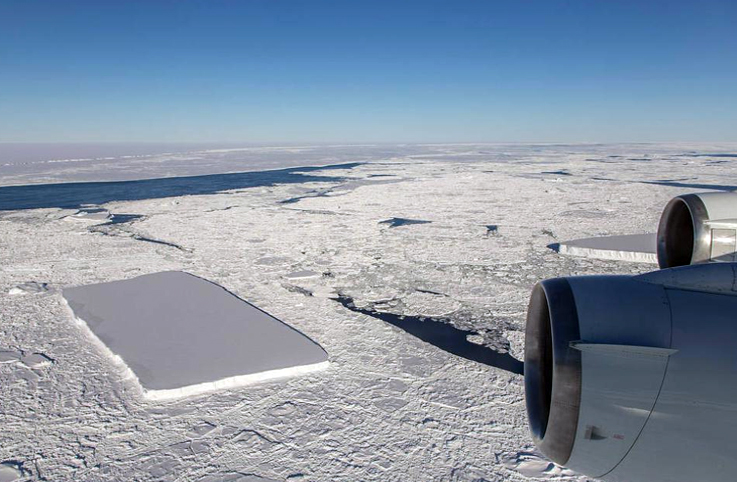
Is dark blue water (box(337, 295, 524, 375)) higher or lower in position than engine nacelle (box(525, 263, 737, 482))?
lower

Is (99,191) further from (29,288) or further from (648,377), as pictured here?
(648,377)

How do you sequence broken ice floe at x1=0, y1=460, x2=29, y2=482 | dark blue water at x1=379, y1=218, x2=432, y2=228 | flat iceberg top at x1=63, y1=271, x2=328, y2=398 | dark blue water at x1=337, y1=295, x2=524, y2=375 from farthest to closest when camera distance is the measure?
dark blue water at x1=379, y1=218, x2=432, y2=228 < dark blue water at x1=337, y1=295, x2=524, y2=375 < flat iceberg top at x1=63, y1=271, x2=328, y2=398 < broken ice floe at x1=0, y1=460, x2=29, y2=482

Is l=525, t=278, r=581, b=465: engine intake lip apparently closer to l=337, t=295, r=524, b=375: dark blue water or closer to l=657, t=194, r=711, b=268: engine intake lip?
l=337, t=295, r=524, b=375: dark blue water

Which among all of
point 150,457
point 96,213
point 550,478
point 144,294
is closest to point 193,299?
point 144,294

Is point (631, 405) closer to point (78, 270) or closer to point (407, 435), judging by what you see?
point (407, 435)

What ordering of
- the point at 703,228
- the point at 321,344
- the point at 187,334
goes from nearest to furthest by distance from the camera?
the point at 703,228
the point at 321,344
the point at 187,334

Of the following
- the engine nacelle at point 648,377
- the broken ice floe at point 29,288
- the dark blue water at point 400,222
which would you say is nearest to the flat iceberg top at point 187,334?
the broken ice floe at point 29,288

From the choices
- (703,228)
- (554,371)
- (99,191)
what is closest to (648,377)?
(554,371)

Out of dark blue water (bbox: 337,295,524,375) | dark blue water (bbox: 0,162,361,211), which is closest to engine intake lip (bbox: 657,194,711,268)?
dark blue water (bbox: 337,295,524,375)
